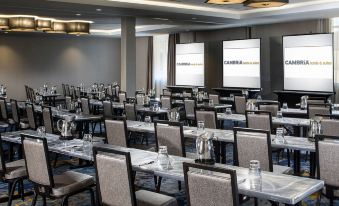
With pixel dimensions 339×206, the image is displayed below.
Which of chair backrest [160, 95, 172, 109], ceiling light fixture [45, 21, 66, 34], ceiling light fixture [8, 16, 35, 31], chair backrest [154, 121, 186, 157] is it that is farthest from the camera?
ceiling light fixture [45, 21, 66, 34]

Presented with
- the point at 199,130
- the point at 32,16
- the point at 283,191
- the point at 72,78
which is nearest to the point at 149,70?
the point at 72,78

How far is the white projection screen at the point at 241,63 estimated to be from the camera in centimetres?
1391

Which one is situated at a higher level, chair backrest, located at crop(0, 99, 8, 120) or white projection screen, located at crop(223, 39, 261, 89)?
white projection screen, located at crop(223, 39, 261, 89)

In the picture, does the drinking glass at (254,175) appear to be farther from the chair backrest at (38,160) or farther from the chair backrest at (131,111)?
the chair backrest at (131,111)

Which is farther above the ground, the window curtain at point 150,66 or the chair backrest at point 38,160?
the window curtain at point 150,66

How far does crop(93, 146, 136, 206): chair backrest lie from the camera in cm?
320

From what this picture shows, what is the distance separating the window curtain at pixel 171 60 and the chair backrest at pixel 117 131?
40.7 feet

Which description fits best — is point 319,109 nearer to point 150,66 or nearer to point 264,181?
point 264,181

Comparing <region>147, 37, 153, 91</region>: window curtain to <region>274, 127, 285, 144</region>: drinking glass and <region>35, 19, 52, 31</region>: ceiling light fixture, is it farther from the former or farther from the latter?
<region>274, 127, 285, 144</region>: drinking glass

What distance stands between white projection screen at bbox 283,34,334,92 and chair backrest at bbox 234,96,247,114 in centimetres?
349

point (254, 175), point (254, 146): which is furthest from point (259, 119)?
point (254, 175)

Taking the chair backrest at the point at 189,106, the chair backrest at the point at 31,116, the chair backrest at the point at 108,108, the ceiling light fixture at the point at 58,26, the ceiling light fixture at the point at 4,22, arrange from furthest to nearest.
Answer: the ceiling light fixture at the point at 58,26 < the ceiling light fixture at the point at 4,22 < the chair backrest at the point at 189,106 < the chair backrest at the point at 108,108 < the chair backrest at the point at 31,116

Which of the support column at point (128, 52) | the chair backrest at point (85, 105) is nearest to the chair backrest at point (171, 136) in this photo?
the chair backrest at point (85, 105)

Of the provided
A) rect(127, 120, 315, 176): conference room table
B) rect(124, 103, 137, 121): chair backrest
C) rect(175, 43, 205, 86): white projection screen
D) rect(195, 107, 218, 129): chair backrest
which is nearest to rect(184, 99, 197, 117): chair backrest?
rect(124, 103, 137, 121): chair backrest
